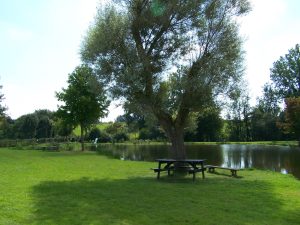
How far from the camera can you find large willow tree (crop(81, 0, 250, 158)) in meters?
18.9

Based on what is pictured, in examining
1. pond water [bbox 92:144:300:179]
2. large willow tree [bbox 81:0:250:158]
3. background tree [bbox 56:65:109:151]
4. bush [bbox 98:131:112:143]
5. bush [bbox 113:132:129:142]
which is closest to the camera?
large willow tree [bbox 81:0:250:158]

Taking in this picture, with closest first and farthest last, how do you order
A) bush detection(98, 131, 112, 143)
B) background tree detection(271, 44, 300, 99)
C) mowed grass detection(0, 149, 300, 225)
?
mowed grass detection(0, 149, 300, 225) < background tree detection(271, 44, 300, 99) < bush detection(98, 131, 112, 143)

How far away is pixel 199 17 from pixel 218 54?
86.2 inches

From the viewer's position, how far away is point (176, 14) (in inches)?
771

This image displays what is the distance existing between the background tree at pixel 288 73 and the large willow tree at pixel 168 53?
2365 inches

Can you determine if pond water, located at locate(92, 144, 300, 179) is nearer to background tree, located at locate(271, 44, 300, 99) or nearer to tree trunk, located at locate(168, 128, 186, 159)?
tree trunk, located at locate(168, 128, 186, 159)

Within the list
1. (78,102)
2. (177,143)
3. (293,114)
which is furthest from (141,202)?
(293,114)

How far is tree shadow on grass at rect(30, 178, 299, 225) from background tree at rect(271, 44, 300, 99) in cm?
6793

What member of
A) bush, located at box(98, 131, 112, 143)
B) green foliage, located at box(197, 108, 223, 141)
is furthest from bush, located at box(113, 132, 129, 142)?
green foliage, located at box(197, 108, 223, 141)

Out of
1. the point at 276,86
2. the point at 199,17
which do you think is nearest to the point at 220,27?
the point at 199,17

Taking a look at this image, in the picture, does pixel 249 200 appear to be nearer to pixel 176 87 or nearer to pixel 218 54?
pixel 176 87

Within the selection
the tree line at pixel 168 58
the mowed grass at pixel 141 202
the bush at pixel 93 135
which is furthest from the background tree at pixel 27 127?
the mowed grass at pixel 141 202

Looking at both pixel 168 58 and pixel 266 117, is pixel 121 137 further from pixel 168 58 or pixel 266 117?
pixel 168 58

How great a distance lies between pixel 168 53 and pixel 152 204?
11.9 m
